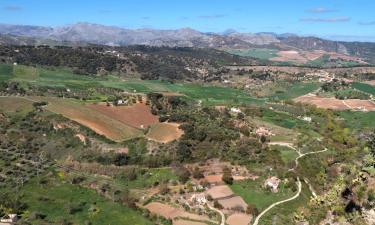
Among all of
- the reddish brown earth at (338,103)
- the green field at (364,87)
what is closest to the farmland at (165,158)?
the reddish brown earth at (338,103)

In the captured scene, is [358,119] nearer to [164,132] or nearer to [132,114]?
[164,132]

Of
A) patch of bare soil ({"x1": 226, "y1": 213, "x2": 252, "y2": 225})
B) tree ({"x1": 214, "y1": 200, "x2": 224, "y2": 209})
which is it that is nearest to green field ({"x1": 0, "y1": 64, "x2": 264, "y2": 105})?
tree ({"x1": 214, "y1": 200, "x2": 224, "y2": 209})

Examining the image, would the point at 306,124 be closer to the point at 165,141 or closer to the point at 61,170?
the point at 165,141

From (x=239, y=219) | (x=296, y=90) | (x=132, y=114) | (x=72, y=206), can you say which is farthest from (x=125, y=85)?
(x=239, y=219)

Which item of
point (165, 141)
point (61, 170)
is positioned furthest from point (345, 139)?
point (61, 170)

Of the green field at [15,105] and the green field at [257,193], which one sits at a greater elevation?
the green field at [15,105]

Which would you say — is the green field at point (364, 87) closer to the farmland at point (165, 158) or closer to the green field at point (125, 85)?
the green field at point (125, 85)
